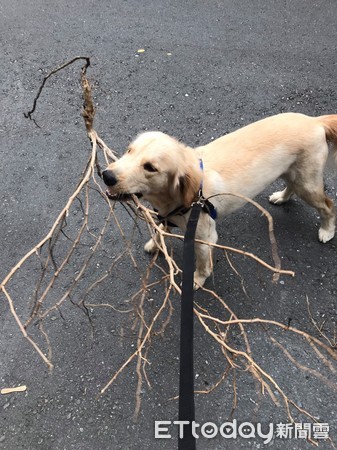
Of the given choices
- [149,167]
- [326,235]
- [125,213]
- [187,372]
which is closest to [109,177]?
[149,167]

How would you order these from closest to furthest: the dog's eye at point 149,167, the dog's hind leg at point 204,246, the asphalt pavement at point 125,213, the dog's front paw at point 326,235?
the dog's eye at point 149,167 → the asphalt pavement at point 125,213 → the dog's hind leg at point 204,246 → the dog's front paw at point 326,235

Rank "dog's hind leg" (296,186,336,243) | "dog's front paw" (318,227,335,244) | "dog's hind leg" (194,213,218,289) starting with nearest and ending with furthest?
"dog's hind leg" (194,213,218,289)
"dog's hind leg" (296,186,336,243)
"dog's front paw" (318,227,335,244)

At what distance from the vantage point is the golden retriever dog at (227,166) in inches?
91.0

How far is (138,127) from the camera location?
13.9ft

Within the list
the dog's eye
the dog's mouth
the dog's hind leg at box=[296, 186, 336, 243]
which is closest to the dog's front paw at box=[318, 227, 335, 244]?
the dog's hind leg at box=[296, 186, 336, 243]

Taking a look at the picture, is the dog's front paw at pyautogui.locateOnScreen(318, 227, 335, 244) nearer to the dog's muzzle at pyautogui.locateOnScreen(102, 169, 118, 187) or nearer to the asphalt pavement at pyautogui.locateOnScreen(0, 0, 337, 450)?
the asphalt pavement at pyautogui.locateOnScreen(0, 0, 337, 450)

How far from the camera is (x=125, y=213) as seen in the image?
3529 millimetres

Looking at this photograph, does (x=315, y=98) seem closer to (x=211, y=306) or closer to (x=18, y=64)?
(x=211, y=306)

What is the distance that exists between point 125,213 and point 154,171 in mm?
1291

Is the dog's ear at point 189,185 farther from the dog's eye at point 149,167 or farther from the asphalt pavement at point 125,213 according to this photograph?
the asphalt pavement at point 125,213

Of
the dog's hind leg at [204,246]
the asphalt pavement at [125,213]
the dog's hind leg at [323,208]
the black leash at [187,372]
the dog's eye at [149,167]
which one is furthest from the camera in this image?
the dog's hind leg at [323,208]

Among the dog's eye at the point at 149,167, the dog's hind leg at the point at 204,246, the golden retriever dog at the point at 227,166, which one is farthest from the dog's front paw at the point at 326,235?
the dog's eye at the point at 149,167

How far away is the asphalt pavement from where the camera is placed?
2.53 metres

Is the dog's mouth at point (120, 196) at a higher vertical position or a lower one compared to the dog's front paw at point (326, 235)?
higher
